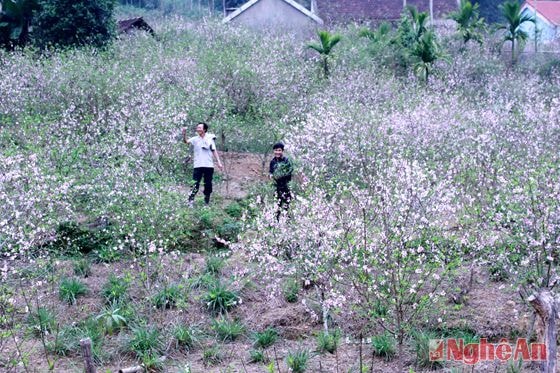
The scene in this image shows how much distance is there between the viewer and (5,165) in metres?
9.55

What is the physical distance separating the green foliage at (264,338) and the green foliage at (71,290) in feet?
8.41

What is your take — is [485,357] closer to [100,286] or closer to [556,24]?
[100,286]

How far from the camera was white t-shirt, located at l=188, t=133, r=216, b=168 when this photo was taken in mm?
11922

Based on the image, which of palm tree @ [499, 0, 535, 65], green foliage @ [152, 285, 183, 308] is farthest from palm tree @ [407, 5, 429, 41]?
green foliage @ [152, 285, 183, 308]

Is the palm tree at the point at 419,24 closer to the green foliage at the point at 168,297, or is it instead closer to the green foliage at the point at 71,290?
the green foliage at the point at 168,297

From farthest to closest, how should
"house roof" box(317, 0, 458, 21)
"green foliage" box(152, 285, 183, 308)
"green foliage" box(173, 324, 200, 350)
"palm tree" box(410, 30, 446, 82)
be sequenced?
"house roof" box(317, 0, 458, 21) < "palm tree" box(410, 30, 446, 82) < "green foliage" box(152, 285, 183, 308) < "green foliage" box(173, 324, 200, 350)

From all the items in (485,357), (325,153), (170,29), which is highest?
(170,29)

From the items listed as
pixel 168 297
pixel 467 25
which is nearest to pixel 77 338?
pixel 168 297

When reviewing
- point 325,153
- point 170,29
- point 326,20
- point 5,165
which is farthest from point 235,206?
point 326,20

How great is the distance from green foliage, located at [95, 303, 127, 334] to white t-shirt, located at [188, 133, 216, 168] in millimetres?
3812

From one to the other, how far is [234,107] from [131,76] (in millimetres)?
2565

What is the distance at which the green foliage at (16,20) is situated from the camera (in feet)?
75.0

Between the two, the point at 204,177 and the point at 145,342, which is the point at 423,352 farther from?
the point at 204,177

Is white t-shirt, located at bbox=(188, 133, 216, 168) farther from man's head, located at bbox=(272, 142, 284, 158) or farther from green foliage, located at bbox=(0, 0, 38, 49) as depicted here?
green foliage, located at bbox=(0, 0, 38, 49)
